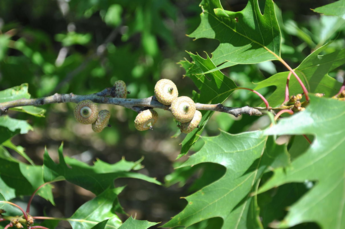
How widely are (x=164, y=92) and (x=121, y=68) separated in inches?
89.0

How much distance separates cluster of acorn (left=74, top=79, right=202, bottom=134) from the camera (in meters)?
1.45

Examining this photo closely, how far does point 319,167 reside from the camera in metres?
1.16

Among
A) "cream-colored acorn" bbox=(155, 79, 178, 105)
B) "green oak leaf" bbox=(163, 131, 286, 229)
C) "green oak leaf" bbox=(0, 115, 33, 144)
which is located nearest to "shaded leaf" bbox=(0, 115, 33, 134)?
"green oak leaf" bbox=(0, 115, 33, 144)

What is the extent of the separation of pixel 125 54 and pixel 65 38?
3.21 feet

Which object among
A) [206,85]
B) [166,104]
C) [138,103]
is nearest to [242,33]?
[206,85]

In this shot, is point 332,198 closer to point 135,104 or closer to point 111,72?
point 135,104

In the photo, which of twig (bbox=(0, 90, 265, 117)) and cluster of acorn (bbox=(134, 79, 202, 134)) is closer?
cluster of acorn (bbox=(134, 79, 202, 134))

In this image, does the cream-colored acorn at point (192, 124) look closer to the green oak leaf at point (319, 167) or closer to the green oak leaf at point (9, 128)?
the green oak leaf at point (319, 167)

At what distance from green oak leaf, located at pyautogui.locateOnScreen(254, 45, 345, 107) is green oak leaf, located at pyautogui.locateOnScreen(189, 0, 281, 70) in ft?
0.57

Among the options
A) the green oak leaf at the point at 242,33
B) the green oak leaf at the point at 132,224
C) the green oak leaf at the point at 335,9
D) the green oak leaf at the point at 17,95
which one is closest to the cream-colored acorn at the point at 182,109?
the green oak leaf at the point at 242,33

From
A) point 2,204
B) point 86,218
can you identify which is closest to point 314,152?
point 86,218

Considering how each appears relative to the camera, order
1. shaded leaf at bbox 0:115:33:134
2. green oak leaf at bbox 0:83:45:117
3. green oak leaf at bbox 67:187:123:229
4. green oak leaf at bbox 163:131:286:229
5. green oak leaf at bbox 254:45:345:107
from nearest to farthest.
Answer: green oak leaf at bbox 163:131:286:229 < green oak leaf at bbox 254:45:345:107 < green oak leaf at bbox 67:187:123:229 < green oak leaf at bbox 0:83:45:117 < shaded leaf at bbox 0:115:33:134

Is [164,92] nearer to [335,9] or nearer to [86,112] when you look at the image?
[86,112]

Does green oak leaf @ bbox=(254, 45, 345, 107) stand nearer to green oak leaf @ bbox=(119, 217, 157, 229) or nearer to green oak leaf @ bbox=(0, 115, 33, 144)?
green oak leaf @ bbox=(119, 217, 157, 229)
